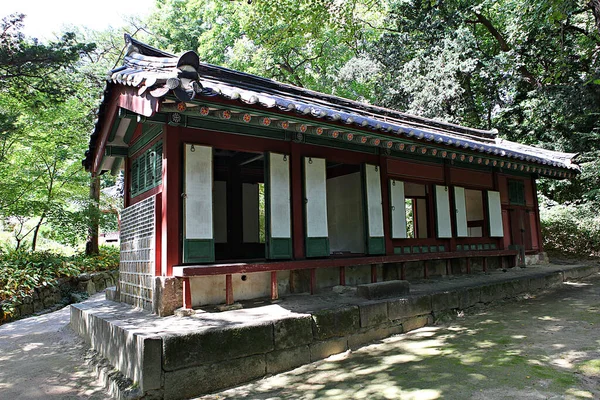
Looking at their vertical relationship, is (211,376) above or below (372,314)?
below

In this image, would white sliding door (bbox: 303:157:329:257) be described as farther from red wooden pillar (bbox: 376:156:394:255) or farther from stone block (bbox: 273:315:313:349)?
stone block (bbox: 273:315:313:349)

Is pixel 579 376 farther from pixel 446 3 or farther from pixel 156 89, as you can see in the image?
pixel 446 3

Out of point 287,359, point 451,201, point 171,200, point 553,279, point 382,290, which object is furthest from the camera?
point 553,279

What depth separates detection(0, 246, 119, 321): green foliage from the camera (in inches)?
386

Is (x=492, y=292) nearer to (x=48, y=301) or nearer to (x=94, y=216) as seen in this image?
(x=48, y=301)

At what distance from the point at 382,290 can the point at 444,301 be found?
1.32 m

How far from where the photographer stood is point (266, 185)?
6281mm

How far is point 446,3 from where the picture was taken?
1636 cm

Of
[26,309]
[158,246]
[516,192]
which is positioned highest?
[516,192]

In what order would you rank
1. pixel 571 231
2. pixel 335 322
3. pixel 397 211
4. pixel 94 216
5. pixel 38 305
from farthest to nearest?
pixel 571 231 → pixel 94 216 → pixel 38 305 → pixel 397 211 → pixel 335 322

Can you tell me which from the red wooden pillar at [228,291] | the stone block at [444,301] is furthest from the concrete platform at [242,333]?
the red wooden pillar at [228,291]

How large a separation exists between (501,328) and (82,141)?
13.5 m

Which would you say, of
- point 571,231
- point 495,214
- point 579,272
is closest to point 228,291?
point 495,214

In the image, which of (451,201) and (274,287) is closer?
(274,287)
